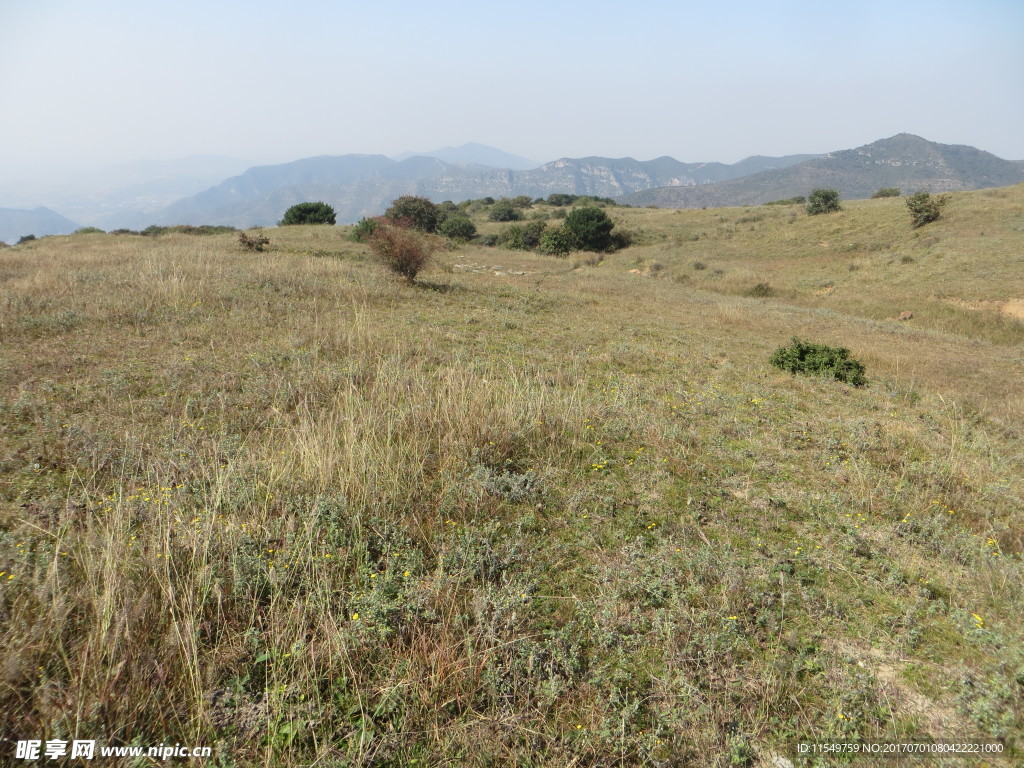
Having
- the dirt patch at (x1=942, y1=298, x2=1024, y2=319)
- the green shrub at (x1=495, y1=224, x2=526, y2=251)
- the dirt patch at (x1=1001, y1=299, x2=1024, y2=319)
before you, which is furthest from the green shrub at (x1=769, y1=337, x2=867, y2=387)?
the green shrub at (x1=495, y1=224, x2=526, y2=251)

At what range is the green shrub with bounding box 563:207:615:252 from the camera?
120 ft

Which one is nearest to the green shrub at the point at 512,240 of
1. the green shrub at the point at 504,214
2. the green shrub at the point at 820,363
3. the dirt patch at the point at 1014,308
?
the green shrub at the point at 504,214

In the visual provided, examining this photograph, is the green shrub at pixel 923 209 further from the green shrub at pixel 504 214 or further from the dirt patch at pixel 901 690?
A: the dirt patch at pixel 901 690

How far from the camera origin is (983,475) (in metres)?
5.16

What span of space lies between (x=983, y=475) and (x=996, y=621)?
2.87 meters

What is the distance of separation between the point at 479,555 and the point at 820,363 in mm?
8839

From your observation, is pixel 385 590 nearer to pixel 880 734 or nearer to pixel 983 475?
pixel 880 734

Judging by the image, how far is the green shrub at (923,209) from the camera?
29.4 metres

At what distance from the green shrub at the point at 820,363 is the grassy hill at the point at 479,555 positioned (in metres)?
0.59

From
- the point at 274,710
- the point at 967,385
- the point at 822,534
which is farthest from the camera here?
the point at 967,385

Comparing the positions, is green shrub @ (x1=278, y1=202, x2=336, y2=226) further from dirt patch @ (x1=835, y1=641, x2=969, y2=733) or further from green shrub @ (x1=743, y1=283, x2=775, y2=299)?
dirt patch @ (x1=835, y1=641, x2=969, y2=733)

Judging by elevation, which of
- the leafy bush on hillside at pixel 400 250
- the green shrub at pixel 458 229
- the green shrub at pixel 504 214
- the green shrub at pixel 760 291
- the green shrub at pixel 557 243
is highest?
the green shrub at pixel 504 214

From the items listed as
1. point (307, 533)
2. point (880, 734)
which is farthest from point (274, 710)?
point (880, 734)

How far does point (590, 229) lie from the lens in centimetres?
3647
